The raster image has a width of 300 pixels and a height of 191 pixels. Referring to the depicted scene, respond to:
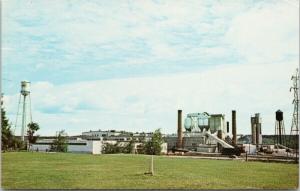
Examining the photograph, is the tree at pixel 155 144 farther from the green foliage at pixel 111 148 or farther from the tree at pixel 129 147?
the green foliage at pixel 111 148

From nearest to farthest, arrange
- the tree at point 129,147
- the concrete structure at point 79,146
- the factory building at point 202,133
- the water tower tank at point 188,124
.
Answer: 1. the tree at point 129,147
2. the concrete structure at point 79,146
3. the factory building at point 202,133
4. the water tower tank at point 188,124

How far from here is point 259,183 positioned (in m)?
12.8

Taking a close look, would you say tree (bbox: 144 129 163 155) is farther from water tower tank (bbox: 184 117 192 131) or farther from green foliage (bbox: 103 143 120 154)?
water tower tank (bbox: 184 117 192 131)

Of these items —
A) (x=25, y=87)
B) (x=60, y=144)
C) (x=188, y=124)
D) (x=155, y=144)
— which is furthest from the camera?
(x=188, y=124)

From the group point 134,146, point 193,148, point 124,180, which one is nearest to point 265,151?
point 193,148

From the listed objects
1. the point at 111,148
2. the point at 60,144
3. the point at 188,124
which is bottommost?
the point at 111,148

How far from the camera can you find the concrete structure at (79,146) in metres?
44.2

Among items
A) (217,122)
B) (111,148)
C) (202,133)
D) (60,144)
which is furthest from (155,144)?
(202,133)

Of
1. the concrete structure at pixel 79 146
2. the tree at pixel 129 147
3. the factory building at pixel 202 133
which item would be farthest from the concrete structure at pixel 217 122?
the concrete structure at pixel 79 146

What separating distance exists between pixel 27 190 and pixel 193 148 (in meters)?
38.6

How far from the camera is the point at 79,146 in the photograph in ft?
150

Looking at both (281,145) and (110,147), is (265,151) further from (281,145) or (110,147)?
(110,147)

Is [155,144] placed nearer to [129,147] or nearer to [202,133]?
[129,147]

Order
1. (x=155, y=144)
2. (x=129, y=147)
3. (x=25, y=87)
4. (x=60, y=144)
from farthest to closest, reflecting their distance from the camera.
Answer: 1. (x=60, y=144)
2. (x=129, y=147)
3. (x=155, y=144)
4. (x=25, y=87)
